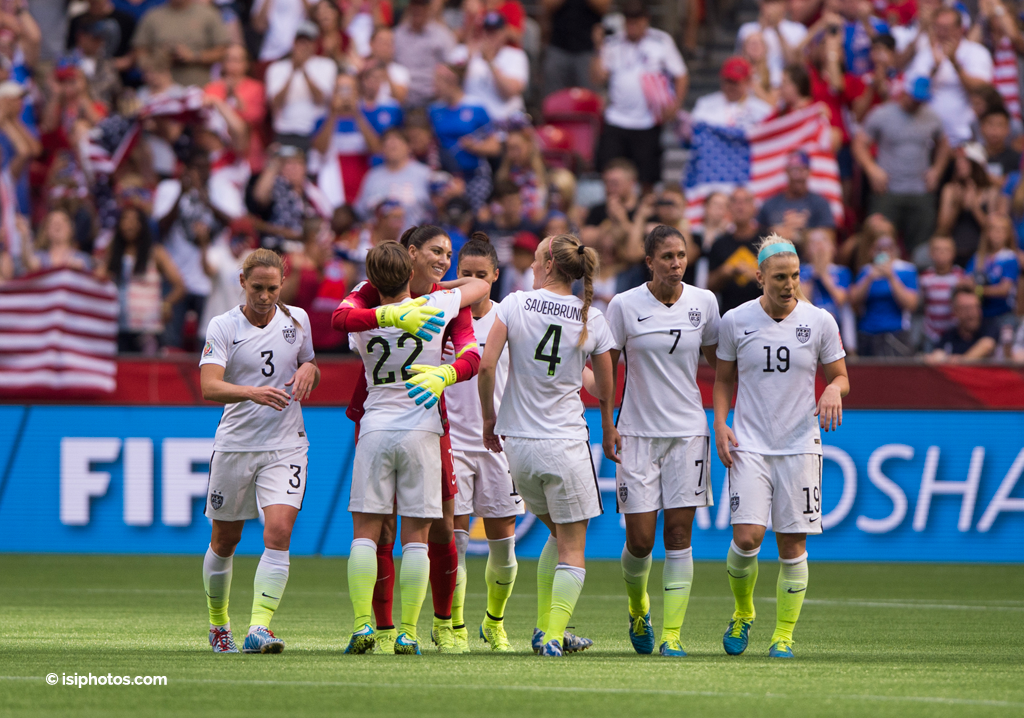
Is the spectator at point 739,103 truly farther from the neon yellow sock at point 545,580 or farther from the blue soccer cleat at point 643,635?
the blue soccer cleat at point 643,635

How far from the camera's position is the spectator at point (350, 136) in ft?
59.8

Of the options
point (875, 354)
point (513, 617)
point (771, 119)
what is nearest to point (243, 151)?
point (771, 119)

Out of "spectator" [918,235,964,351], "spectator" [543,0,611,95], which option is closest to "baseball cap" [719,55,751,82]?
"spectator" [543,0,611,95]

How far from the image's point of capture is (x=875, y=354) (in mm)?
15891

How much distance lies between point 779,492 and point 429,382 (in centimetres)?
218

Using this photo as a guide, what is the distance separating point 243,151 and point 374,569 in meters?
11.4

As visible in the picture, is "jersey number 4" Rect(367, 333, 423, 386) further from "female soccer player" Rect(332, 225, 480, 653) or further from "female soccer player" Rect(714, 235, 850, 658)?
"female soccer player" Rect(714, 235, 850, 658)

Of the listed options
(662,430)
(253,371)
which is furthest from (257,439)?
(662,430)

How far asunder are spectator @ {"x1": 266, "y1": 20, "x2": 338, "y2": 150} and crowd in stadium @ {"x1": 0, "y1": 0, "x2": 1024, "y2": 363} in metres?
0.03

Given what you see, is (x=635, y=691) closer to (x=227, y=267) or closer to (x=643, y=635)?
(x=643, y=635)

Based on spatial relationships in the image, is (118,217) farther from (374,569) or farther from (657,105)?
(374,569)

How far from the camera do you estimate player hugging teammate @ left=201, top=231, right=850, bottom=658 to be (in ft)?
26.0

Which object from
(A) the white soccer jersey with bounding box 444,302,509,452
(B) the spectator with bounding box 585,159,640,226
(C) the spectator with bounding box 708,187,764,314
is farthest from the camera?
(B) the spectator with bounding box 585,159,640,226

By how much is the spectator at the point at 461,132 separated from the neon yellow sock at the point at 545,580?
377 inches
